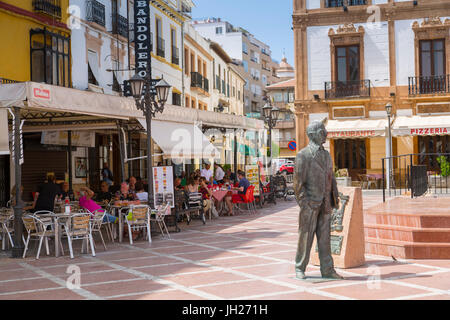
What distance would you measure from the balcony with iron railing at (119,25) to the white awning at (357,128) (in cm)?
1042

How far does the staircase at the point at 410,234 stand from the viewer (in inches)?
341

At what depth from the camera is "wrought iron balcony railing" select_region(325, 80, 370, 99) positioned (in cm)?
2762

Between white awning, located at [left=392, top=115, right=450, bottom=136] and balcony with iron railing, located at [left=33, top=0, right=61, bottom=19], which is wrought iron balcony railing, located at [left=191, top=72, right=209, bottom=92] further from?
balcony with iron railing, located at [left=33, top=0, right=61, bottom=19]

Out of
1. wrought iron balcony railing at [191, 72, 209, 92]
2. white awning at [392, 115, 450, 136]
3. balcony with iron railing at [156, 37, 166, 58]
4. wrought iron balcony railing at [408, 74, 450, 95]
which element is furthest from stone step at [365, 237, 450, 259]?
wrought iron balcony railing at [191, 72, 209, 92]

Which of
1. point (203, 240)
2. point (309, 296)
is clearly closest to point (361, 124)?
point (203, 240)

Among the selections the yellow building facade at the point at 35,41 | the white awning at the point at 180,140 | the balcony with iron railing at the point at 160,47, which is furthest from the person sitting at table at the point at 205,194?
the balcony with iron railing at the point at 160,47

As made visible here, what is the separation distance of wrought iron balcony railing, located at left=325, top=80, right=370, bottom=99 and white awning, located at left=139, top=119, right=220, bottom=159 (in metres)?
13.3

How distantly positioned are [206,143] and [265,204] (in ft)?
18.9

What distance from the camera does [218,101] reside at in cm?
3922

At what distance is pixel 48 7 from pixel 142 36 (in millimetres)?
4297

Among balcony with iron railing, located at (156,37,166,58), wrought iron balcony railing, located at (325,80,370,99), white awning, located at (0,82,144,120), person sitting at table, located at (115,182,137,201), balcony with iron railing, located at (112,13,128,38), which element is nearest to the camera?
white awning, located at (0,82,144,120)

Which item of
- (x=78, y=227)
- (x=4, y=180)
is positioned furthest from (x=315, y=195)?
(x=4, y=180)

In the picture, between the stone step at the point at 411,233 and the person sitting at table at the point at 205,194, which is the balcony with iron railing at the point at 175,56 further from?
the stone step at the point at 411,233

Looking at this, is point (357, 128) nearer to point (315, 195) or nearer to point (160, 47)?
point (160, 47)
